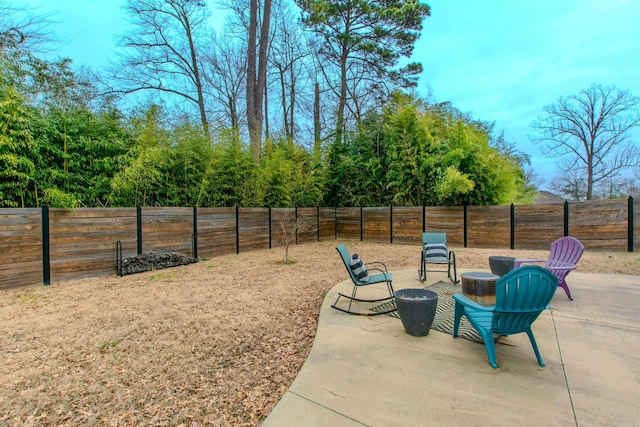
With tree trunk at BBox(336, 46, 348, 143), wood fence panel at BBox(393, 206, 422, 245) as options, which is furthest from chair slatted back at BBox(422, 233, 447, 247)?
tree trunk at BBox(336, 46, 348, 143)

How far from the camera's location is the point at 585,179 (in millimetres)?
15406

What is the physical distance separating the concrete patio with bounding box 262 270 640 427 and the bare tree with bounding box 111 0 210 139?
31.1 ft

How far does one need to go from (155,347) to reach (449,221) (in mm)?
7479

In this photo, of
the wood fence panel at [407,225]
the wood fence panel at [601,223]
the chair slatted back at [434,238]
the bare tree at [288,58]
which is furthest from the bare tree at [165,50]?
the wood fence panel at [601,223]

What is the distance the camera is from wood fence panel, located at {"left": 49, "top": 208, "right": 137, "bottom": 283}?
4.36m

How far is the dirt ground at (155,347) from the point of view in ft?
5.49

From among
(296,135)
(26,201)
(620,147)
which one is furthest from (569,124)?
(26,201)

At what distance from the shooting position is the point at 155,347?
7.77 feet

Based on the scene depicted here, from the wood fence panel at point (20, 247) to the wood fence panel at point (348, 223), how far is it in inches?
290

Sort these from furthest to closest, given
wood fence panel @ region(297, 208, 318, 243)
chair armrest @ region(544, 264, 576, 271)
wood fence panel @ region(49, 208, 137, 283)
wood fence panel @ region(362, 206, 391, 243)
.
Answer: wood fence panel @ region(362, 206, 391, 243) < wood fence panel @ region(297, 208, 318, 243) < wood fence panel @ region(49, 208, 137, 283) < chair armrest @ region(544, 264, 576, 271)

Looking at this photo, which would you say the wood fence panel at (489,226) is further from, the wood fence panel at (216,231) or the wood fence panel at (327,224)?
the wood fence panel at (216,231)

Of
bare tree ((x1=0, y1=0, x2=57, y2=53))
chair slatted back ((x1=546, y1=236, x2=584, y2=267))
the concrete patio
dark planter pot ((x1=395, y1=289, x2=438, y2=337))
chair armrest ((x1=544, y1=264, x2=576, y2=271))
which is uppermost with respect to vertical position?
bare tree ((x1=0, y1=0, x2=57, y2=53))

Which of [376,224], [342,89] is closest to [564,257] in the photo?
[376,224]

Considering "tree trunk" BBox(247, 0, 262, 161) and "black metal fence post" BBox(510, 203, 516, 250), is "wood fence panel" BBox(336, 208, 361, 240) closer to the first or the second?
"tree trunk" BBox(247, 0, 262, 161)
